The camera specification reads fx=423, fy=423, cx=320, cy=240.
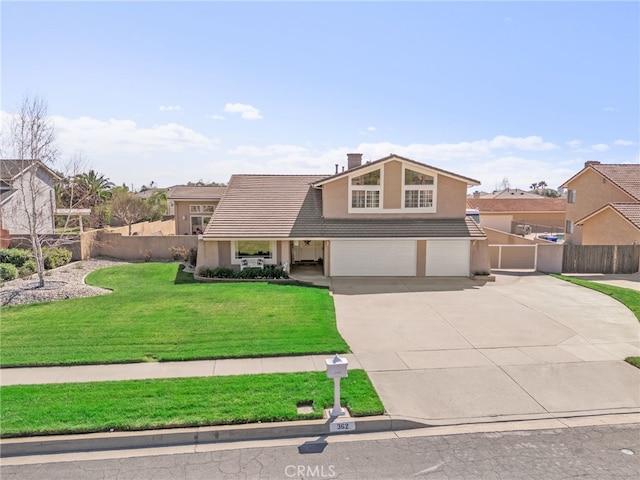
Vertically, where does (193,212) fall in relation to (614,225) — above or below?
above

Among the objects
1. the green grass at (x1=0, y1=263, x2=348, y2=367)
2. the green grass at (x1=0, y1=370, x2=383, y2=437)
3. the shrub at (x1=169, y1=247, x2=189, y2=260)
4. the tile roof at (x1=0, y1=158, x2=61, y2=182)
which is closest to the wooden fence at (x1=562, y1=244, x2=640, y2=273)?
the green grass at (x1=0, y1=263, x2=348, y2=367)

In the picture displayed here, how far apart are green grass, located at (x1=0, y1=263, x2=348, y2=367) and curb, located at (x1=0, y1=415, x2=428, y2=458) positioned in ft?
9.55

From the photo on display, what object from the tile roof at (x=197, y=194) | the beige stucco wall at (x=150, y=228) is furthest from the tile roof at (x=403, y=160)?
the beige stucco wall at (x=150, y=228)

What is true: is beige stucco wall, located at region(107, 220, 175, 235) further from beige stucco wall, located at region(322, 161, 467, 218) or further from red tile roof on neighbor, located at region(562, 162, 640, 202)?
red tile roof on neighbor, located at region(562, 162, 640, 202)

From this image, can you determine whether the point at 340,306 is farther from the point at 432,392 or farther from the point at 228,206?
the point at 228,206

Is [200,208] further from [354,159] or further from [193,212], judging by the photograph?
[354,159]

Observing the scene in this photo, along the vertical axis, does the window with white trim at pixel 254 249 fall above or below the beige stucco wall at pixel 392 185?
below

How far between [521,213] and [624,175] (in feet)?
72.7

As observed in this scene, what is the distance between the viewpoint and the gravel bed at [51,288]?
1448 cm

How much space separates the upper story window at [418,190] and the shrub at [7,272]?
1739 centimetres

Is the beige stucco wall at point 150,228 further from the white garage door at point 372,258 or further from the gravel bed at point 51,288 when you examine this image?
the white garage door at point 372,258

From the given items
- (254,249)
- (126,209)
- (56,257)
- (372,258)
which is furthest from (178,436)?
(126,209)

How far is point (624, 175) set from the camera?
94.3 ft

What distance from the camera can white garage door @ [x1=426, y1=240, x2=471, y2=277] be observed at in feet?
66.2
